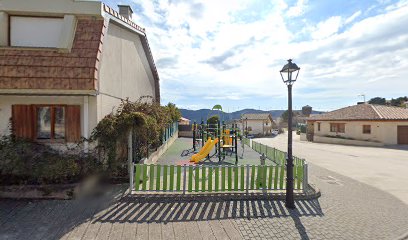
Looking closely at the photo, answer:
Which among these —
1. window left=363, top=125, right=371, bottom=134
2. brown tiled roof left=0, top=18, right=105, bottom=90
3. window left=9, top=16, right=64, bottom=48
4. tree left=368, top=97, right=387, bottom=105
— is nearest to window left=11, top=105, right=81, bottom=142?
brown tiled roof left=0, top=18, right=105, bottom=90

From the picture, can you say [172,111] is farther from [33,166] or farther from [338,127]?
[338,127]

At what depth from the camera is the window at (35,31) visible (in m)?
8.38

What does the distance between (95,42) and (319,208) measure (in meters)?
A: 9.05

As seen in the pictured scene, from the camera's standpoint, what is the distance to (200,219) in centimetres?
582

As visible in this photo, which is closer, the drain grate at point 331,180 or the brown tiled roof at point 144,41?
the drain grate at point 331,180

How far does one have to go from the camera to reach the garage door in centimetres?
2477

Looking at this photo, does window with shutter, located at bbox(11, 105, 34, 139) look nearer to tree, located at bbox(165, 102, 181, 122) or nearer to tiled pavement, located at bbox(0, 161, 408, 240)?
tiled pavement, located at bbox(0, 161, 408, 240)

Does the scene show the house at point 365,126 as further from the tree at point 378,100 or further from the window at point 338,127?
the tree at point 378,100

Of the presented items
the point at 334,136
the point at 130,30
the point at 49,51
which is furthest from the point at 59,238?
the point at 334,136

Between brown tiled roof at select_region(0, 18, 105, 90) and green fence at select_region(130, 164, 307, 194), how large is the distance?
3.37m

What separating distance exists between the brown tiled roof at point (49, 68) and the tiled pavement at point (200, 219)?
11.7 feet

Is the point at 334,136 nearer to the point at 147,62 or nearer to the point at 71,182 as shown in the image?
the point at 147,62

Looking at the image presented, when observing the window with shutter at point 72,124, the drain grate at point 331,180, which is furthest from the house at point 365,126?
the window with shutter at point 72,124

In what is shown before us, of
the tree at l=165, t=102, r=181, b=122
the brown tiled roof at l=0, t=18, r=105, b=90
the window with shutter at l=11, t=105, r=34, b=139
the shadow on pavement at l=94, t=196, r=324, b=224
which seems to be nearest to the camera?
the shadow on pavement at l=94, t=196, r=324, b=224
